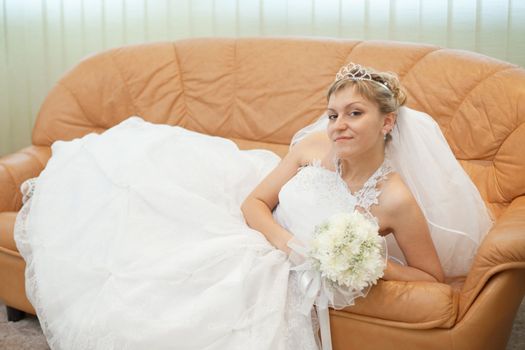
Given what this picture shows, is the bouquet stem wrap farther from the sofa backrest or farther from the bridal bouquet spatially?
the sofa backrest

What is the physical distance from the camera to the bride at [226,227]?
2.13 meters

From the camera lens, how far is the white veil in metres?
2.39

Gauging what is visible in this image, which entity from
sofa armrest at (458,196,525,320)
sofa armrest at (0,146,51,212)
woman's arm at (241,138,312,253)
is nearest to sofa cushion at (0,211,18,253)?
sofa armrest at (0,146,51,212)

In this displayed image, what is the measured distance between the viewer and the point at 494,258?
83.0 inches

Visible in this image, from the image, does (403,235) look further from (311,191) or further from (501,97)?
(501,97)

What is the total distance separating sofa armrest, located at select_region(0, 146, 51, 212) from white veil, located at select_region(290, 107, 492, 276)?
1633 millimetres

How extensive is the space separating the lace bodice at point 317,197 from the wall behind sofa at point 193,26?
138 cm

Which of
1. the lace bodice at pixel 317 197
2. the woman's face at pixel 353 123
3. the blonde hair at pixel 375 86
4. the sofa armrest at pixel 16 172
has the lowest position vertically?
the sofa armrest at pixel 16 172

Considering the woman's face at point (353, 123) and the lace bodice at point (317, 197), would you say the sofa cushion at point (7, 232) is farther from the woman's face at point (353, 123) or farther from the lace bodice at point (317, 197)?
the woman's face at point (353, 123)

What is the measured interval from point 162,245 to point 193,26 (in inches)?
83.1

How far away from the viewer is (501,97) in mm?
2816

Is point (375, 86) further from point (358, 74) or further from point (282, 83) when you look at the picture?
point (282, 83)

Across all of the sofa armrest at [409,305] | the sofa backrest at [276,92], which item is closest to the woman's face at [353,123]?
the sofa armrest at [409,305]

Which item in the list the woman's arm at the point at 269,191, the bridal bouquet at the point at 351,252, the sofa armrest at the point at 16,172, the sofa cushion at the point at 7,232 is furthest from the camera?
the sofa armrest at the point at 16,172
